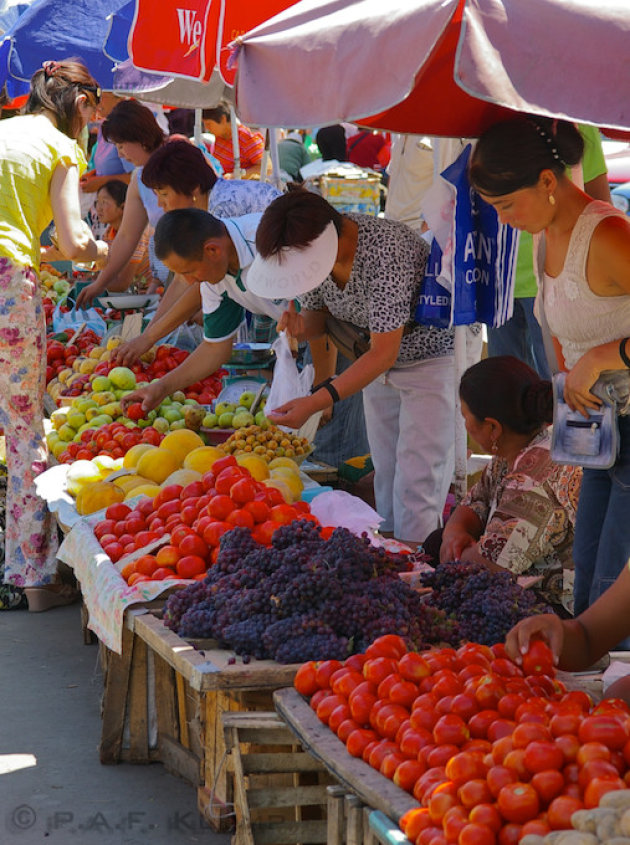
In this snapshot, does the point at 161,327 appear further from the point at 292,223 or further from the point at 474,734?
the point at 474,734

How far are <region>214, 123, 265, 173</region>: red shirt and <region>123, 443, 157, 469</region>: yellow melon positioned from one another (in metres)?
4.79

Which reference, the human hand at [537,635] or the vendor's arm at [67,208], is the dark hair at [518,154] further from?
the vendor's arm at [67,208]

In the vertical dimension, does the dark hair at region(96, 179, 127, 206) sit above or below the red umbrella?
below

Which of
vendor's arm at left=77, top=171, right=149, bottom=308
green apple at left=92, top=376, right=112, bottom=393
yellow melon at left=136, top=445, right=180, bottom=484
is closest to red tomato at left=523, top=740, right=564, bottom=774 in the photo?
yellow melon at left=136, top=445, right=180, bottom=484

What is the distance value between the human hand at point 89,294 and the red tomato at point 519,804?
5608mm

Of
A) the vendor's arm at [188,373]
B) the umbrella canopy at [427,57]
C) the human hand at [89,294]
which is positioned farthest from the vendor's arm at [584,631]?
the human hand at [89,294]

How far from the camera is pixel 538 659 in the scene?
215 centimetres

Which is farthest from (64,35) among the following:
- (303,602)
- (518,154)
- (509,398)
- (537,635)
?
(537,635)

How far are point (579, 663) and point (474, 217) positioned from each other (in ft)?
7.14

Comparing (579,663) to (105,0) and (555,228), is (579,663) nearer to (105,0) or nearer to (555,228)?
(555,228)

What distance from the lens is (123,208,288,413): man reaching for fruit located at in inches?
173

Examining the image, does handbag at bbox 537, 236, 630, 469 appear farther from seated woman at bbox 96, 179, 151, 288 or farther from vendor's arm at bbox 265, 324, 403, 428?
seated woman at bbox 96, 179, 151, 288

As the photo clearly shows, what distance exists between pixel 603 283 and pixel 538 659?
1.12 meters

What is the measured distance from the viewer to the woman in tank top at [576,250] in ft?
9.13
